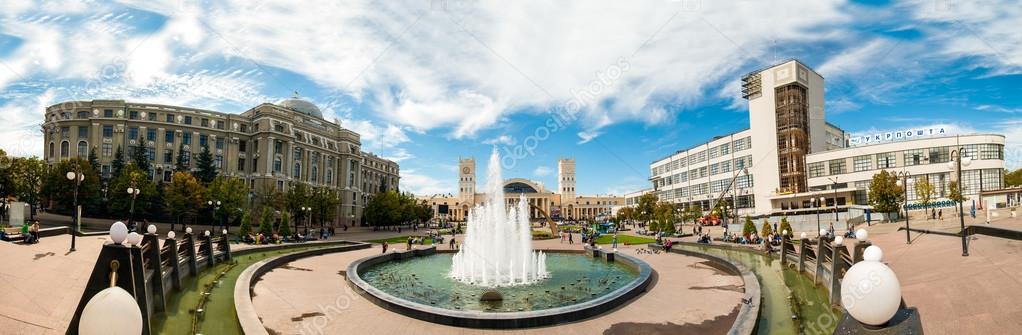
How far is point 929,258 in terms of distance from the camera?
15.9m

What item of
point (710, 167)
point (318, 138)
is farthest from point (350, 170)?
point (710, 167)

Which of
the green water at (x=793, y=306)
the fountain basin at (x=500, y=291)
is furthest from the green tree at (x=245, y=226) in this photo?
the green water at (x=793, y=306)

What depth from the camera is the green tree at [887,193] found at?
3994 cm

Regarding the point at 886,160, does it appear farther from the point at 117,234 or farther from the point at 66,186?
the point at 66,186

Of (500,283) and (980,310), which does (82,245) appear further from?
(980,310)


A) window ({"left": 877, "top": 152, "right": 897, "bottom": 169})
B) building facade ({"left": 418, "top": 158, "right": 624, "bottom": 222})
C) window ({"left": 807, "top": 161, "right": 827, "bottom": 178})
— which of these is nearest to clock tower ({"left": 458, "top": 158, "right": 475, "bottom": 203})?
building facade ({"left": 418, "top": 158, "right": 624, "bottom": 222})

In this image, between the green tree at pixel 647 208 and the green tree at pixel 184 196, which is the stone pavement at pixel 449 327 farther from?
the green tree at pixel 647 208

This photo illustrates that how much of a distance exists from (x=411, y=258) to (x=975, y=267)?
24871 mm

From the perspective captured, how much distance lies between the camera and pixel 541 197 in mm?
153500

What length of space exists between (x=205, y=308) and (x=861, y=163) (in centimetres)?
6502

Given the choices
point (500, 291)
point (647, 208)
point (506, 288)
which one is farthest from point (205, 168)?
point (647, 208)

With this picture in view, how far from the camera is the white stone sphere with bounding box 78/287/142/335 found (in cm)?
421

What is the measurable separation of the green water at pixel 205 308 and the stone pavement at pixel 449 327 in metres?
0.80

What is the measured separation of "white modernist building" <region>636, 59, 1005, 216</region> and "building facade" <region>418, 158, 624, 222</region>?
254 feet
